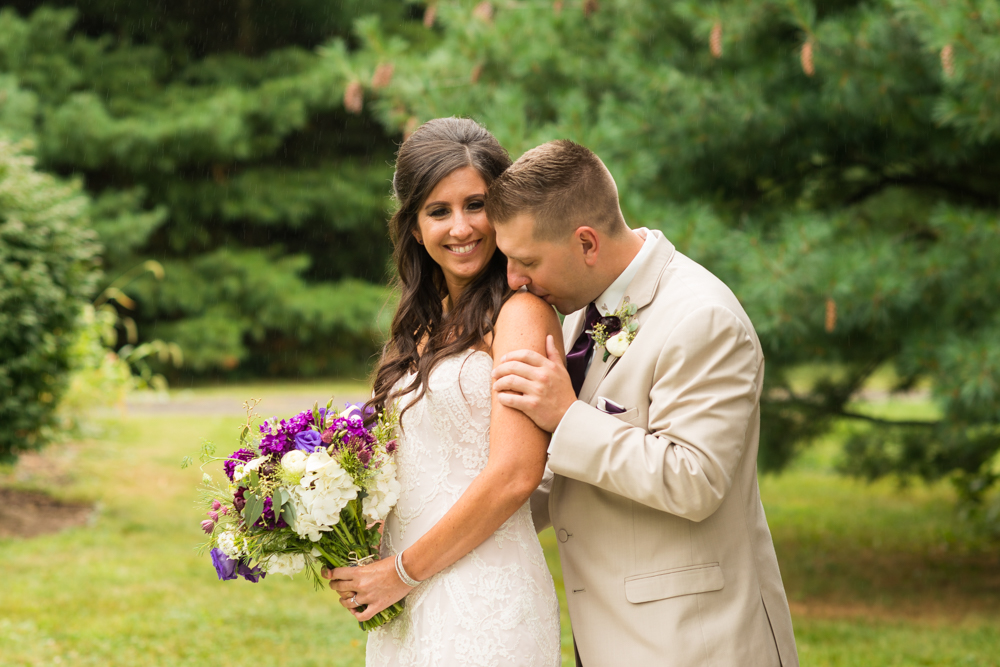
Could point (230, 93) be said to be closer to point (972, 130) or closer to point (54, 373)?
point (54, 373)

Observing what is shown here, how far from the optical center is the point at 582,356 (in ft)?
8.59

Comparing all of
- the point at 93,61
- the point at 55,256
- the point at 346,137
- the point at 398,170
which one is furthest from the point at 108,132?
the point at 398,170

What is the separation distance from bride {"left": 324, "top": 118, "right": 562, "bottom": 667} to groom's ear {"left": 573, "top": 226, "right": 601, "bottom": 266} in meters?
0.21

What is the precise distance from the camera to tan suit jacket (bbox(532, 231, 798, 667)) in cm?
221

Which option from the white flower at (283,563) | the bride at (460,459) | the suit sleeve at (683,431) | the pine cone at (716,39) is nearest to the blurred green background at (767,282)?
the pine cone at (716,39)

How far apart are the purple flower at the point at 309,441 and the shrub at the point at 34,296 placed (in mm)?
5739

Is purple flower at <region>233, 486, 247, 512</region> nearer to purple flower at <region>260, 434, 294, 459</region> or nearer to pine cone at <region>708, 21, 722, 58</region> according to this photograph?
purple flower at <region>260, 434, 294, 459</region>

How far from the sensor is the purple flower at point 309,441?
2463 mm

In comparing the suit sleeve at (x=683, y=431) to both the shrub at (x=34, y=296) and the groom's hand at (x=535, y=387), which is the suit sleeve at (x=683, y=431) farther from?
the shrub at (x=34, y=296)

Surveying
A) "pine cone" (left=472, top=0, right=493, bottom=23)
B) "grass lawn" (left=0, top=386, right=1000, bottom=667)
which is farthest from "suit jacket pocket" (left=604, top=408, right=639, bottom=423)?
"pine cone" (left=472, top=0, right=493, bottom=23)

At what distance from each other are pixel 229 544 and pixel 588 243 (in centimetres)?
125

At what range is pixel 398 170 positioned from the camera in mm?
2824

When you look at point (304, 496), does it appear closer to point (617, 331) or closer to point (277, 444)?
point (277, 444)

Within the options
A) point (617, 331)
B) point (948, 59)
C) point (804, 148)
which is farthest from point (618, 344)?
point (804, 148)
